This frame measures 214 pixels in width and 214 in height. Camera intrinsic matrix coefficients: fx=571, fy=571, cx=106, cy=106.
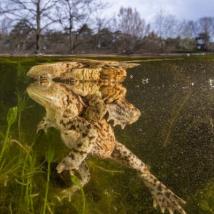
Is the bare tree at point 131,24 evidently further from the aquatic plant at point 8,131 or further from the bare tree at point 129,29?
the aquatic plant at point 8,131

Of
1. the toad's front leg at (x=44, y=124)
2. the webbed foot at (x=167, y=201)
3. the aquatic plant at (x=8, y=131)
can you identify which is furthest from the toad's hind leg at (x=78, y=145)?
the webbed foot at (x=167, y=201)

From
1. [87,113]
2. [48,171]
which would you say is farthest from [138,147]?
[48,171]

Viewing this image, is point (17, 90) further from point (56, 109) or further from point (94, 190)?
point (94, 190)

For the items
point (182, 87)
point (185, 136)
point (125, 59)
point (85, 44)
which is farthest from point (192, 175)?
point (85, 44)

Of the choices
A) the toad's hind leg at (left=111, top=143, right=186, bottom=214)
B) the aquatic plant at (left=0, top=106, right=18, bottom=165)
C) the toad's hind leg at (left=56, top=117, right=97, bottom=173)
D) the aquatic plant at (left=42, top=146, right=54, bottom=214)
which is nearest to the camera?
the aquatic plant at (left=0, top=106, right=18, bottom=165)

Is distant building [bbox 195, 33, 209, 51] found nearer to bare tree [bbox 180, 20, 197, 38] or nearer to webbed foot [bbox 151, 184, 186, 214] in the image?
bare tree [bbox 180, 20, 197, 38]

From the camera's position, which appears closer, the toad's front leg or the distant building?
the toad's front leg

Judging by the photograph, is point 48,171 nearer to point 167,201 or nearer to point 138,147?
point 138,147

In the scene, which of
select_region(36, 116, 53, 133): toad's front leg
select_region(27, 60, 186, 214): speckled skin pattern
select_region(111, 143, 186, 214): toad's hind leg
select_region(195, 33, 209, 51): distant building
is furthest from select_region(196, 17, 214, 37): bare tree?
select_region(36, 116, 53, 133): toad's front leg
